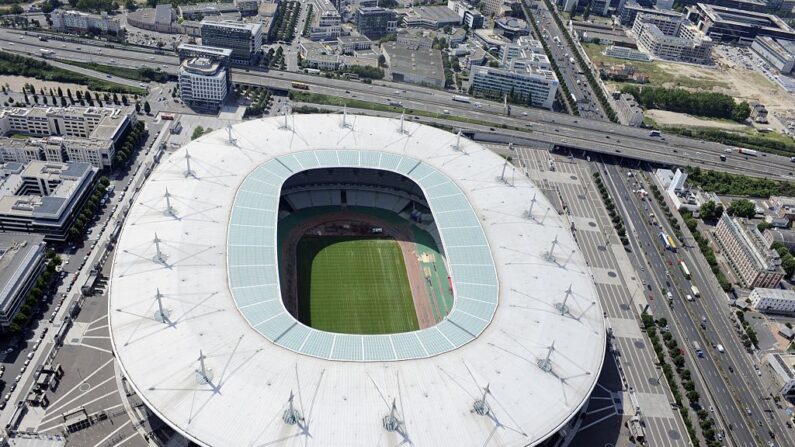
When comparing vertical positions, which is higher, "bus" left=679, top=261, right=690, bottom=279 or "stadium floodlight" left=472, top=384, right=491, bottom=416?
"stadium floodlight" left=472, top=384, right=491, bottom=416

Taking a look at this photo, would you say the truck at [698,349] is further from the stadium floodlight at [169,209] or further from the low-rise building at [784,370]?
the stadium floodlight at [169,209]

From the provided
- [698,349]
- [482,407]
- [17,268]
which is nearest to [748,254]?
[698,349]

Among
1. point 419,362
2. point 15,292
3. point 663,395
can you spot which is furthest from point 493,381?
point 15,292

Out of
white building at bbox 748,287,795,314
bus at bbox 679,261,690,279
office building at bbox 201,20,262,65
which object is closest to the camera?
white building at bbox 748,287,795,314

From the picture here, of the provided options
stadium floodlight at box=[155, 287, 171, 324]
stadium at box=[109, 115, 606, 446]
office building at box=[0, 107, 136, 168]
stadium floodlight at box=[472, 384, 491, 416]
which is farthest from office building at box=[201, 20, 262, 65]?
stadium floodlight at box=[472, 384, 491, 416]

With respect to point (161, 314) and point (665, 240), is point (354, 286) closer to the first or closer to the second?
point (161, 314)

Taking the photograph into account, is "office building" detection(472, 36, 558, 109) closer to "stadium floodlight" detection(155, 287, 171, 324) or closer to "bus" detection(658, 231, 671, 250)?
"bus" detection(658, 231, 671, 250)

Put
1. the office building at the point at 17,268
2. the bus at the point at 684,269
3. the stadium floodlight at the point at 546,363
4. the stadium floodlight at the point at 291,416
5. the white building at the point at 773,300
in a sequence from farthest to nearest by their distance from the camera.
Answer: the bus at the point at 684,269 < the white building at the point at 773,300 < the office building at the point at 17,268 < the stadium floodlight at the point at 546,363 < the stadium floodlight at the point at 291,416

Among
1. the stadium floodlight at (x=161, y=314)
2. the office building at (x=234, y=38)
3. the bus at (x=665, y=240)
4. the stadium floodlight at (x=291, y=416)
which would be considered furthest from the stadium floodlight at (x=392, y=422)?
the office building at (x=234, y=38)
